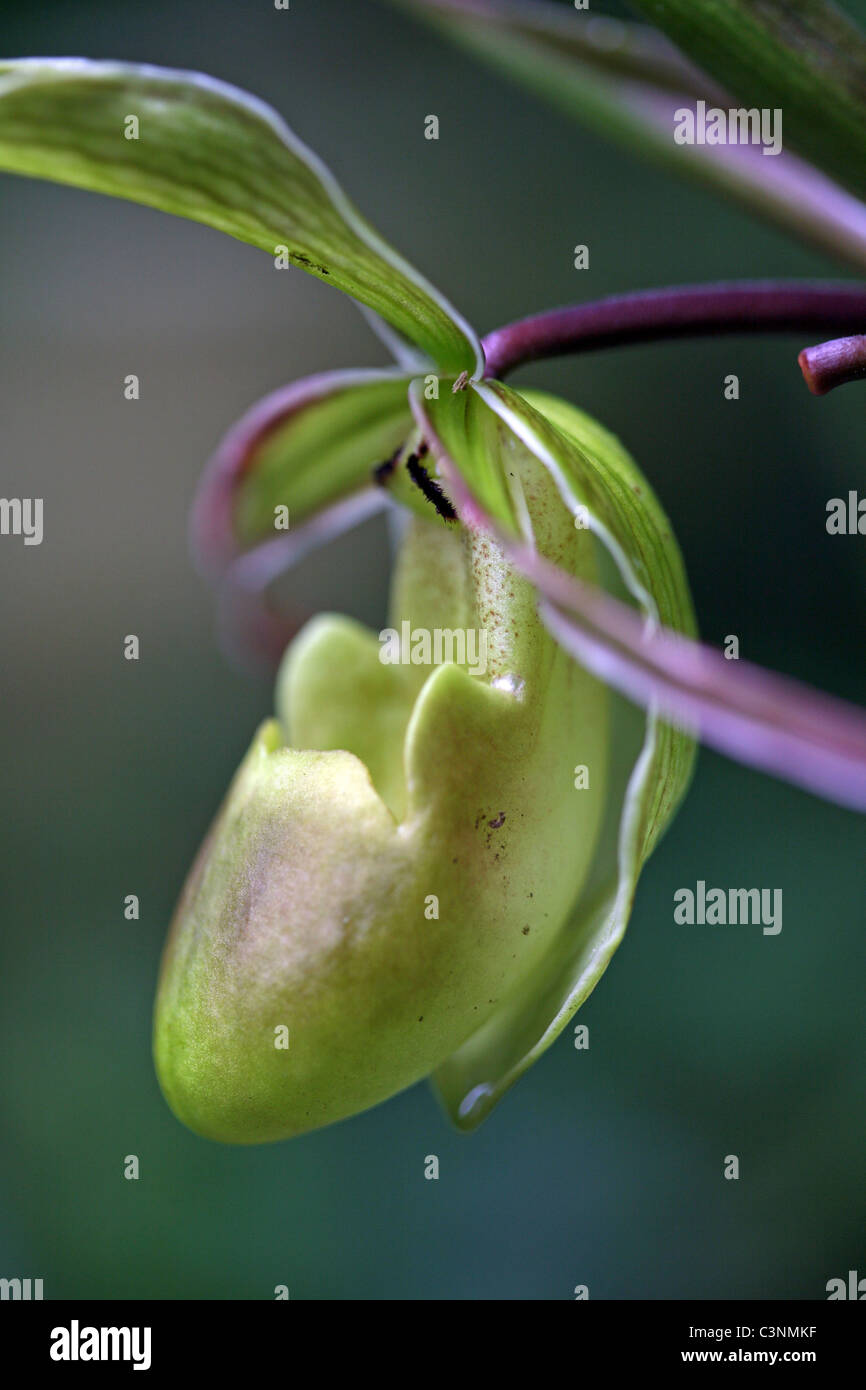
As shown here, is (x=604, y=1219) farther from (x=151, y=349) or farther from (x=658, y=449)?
(x=151, y=349)

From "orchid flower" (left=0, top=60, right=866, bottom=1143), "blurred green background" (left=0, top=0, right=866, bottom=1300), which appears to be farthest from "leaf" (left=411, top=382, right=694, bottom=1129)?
"blurred green background" (left=0, top=0, right=866, bottom=1300)

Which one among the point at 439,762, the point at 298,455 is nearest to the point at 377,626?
the point at 298,455

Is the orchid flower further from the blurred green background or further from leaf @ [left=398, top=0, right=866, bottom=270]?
the blurred green background

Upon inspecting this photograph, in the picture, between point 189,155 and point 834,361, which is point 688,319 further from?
point 189,155

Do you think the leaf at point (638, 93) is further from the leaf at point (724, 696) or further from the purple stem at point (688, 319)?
the leaf at point (724, 696)

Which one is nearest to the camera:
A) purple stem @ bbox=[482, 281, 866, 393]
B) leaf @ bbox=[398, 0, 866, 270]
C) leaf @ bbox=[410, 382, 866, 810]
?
leaf @ bbox=[410, 382, 866, 810]

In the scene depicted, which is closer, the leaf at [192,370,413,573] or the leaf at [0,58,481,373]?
the leaf at [0,58,481,373]
